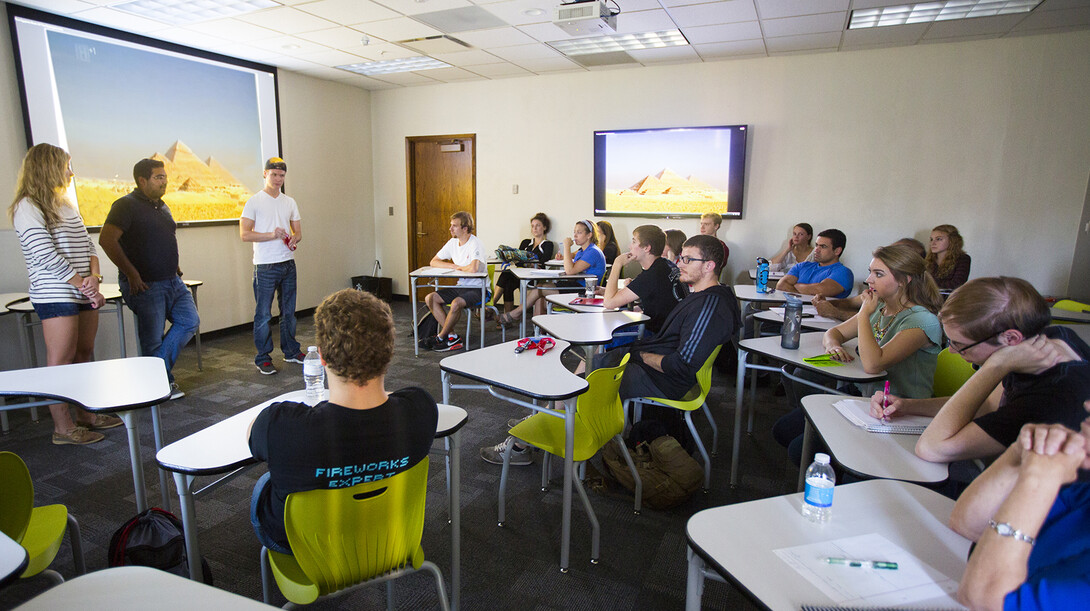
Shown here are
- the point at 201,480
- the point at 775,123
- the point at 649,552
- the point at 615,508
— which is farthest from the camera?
the point at 775,123

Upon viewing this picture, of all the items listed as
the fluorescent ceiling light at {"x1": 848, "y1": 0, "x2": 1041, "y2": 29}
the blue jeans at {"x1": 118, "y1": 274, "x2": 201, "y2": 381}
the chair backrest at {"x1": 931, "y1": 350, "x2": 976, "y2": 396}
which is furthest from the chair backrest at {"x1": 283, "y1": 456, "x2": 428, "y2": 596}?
the fluorescent ceiling light at {"x1": 848, "y1": 0, "x2": 1041, "y2": 29}

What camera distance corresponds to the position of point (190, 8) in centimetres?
438

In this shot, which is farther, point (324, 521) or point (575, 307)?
point (575, 307)

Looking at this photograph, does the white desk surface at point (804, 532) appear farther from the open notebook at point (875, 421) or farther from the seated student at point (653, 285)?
the seated student at point (653, 285)

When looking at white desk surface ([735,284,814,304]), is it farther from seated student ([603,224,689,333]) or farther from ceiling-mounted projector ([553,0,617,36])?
ceiling-mounted projector ([553,0,617,36])

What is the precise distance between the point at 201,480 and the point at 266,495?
1.68m

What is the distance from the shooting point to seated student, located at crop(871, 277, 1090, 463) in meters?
1.37

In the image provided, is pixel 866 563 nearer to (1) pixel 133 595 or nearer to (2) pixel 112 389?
(1) pixel 133 595

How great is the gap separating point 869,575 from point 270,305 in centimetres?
474

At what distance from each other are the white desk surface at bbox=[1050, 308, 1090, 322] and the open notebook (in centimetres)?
293

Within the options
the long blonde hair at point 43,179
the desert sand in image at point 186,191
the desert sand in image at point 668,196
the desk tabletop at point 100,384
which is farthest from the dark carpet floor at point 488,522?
the desert sand in image at point 668,196

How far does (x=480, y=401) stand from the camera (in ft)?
13.4

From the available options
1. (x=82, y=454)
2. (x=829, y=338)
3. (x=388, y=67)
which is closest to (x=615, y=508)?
(x=829, y=338)

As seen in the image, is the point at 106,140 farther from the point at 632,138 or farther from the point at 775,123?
the point at 775,123
